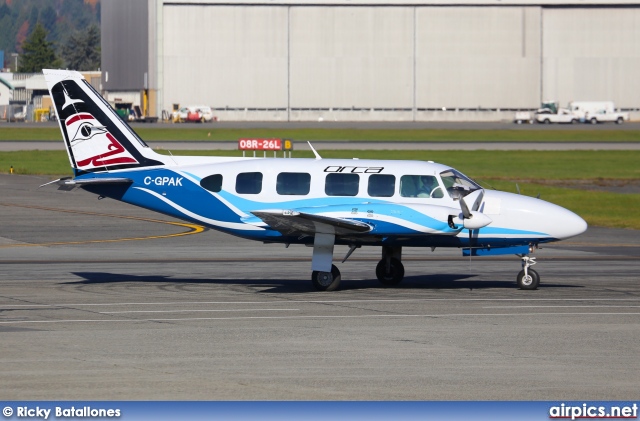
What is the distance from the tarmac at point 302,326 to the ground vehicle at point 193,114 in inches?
3654

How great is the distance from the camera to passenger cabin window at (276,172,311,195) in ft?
76.6

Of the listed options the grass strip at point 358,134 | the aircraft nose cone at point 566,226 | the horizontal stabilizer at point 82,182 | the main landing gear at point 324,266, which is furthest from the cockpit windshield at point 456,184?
the grass strip at point 358,134

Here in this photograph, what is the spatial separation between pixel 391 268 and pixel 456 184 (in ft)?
8.51

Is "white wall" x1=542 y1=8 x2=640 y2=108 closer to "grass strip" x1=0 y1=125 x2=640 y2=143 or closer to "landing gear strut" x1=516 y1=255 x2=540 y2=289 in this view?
"grass strip" x1=0 y1=125 x2=640 y2=143

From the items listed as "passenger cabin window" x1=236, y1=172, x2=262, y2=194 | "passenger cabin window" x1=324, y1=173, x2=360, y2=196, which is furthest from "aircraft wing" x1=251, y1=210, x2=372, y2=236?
"passenger cabin window" x1=236, y1=172, x2=262, y2=194

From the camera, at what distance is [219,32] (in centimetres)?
12625

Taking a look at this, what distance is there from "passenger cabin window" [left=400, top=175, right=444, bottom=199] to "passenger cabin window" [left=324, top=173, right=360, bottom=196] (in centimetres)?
104

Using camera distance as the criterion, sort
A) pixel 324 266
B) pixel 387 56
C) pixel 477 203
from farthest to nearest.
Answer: pixel 387 56, pixel 324 266, pixel 477 203

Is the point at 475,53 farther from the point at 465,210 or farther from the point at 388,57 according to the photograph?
the point at 465,210

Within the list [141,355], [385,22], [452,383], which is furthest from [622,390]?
[385,22]

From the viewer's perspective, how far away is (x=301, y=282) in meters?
24.9

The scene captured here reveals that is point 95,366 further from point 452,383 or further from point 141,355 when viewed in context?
point 452,383

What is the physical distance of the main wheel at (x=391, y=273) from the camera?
2433 centimetres

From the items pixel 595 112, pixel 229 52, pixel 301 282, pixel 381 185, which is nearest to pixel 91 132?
pixel 301 282
